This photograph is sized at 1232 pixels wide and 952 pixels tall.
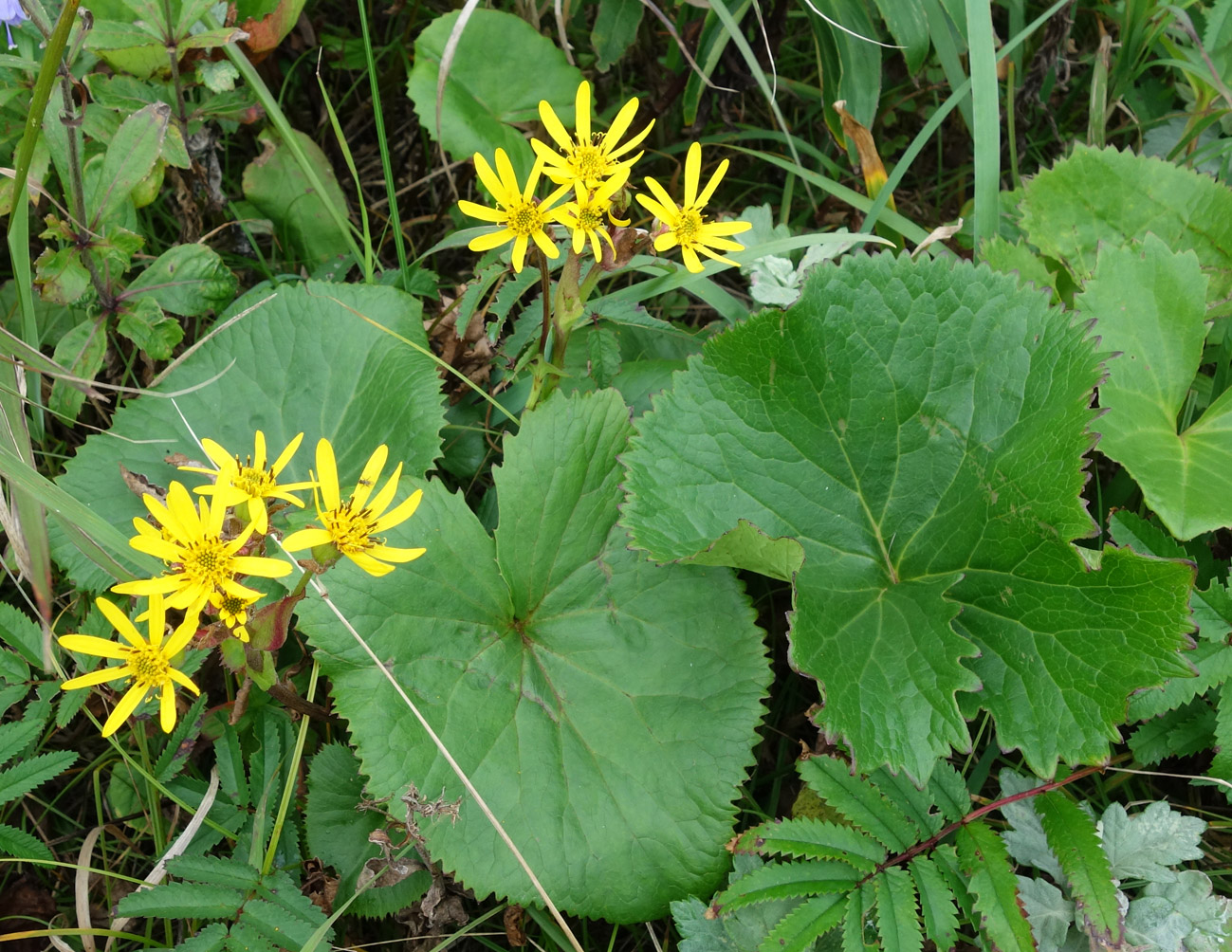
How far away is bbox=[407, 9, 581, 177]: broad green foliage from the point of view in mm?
2822

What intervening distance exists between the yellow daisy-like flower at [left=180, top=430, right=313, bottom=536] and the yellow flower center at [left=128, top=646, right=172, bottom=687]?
30 cm

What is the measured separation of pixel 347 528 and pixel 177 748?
0.82 m

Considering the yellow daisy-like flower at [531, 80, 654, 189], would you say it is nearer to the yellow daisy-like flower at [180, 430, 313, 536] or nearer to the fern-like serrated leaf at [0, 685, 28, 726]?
the yellow daisy-like flower at [180, 430, 313, 536]

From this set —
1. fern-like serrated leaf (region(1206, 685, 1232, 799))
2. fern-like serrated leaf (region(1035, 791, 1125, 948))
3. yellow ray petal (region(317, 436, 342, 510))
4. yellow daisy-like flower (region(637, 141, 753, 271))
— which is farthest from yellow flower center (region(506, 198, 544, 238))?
fern-like serrated leaf (region(1206, 685, 1232, 799))

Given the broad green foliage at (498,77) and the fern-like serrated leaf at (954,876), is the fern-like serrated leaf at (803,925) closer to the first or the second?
the fern-like serrated leaf at (954,876)

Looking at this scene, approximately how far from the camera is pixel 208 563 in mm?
1600

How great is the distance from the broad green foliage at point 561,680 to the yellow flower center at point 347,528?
1.15 ft

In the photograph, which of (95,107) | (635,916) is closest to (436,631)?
(635,916)

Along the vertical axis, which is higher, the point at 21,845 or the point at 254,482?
the point at 254,482

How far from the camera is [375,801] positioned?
6.41ft

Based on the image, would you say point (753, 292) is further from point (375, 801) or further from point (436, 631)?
point (375, 801)

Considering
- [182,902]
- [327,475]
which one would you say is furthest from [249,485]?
[182,902]

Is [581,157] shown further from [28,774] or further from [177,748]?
[28,774]

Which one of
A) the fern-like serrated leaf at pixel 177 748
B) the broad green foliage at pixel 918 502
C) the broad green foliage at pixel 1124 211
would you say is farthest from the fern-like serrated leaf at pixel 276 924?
the broad green foliage at pixel 1124 211
